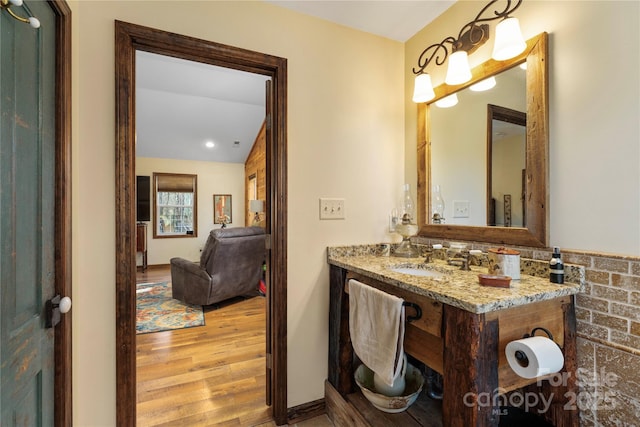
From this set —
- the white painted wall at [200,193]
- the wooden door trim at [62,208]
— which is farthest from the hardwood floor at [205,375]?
the white painted wall at [200,193]

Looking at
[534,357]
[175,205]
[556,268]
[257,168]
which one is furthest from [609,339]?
[175,205]

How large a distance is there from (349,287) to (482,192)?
0.88m

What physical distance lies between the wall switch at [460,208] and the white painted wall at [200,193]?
20.2 feet

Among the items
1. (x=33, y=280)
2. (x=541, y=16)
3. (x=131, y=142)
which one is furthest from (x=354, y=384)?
(x=541, y=16)

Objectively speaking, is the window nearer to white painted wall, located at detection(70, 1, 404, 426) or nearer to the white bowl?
white painted wall, located at detection(70, 1, 404, 426)

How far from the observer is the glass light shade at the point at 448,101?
1.71 meters

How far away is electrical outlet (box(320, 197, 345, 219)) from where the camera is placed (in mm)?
1783

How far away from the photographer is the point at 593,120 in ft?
3.66

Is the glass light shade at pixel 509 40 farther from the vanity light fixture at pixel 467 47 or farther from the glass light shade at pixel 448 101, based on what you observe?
the glass light shade at pixel 448 101

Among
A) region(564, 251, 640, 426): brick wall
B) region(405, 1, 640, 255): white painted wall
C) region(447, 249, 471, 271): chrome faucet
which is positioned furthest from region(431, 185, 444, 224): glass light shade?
region(564, 251, 640, 426): brick wall

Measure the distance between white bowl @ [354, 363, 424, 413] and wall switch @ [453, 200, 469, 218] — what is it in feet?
2.99

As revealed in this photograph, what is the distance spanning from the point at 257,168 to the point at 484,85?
5.23 meters

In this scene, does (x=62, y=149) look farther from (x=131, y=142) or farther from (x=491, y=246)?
(x=491, y=246)

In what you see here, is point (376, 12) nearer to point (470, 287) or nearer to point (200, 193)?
point (470, 287)
